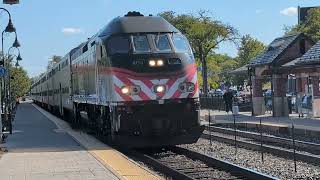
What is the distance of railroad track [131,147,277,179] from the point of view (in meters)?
12.2

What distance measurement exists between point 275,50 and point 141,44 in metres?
18.8

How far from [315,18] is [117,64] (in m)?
50.8

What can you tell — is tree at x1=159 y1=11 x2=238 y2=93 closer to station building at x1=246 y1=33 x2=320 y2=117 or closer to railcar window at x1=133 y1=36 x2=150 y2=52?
station building at x1=246 y1=33 x2=320 y2=117

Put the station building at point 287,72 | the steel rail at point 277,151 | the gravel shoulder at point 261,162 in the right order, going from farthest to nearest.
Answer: the station building at point 287,72 → the steel rail at point 277,151 → the gravel shoulder at point 261,162

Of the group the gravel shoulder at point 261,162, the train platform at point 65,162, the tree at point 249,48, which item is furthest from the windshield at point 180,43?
the tree at point 249,48

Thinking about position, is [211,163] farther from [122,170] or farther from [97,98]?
[97,98]

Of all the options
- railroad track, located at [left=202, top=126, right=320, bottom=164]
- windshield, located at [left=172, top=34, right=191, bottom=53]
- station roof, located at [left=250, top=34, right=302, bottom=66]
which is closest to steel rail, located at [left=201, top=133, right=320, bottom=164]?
railroad track, located at [left=202, top=126, right=320, bottom=164]

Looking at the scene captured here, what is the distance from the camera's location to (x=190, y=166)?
14.2 meters

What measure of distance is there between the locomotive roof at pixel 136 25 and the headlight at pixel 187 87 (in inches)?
72.5

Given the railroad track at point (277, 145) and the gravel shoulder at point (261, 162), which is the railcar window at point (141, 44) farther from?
the railroad track at point (277, 145)

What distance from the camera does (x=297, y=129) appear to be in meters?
21.8

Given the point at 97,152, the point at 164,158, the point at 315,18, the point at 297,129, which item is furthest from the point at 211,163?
the point at 315,18

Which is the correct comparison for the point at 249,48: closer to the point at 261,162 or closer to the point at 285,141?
the point at 285,141

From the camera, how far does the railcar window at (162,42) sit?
1669 centimetres
